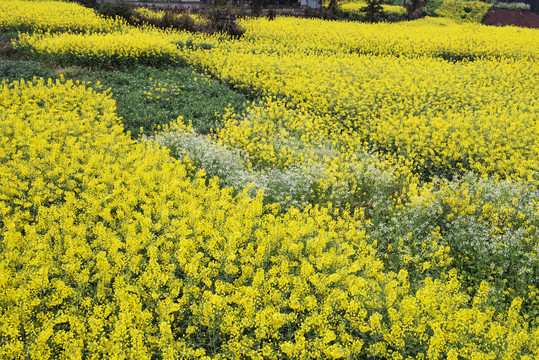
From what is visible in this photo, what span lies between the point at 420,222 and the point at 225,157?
3167mm

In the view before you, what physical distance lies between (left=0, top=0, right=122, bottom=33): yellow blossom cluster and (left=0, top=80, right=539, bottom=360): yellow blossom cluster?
42.5 feet

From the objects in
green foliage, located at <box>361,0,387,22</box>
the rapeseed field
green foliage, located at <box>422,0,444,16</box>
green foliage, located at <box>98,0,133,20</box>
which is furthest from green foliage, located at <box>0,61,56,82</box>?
green foliage, located at <box>422,0,444,16</box>

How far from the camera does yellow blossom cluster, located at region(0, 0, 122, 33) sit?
1454 centimetres

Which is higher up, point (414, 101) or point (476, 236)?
point (414, 101)

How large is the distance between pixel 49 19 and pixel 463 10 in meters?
35.9

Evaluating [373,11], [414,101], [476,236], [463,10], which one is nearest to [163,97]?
[414,101]

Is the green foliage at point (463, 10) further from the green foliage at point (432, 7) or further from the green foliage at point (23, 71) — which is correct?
the green foliage at point (23, 71)

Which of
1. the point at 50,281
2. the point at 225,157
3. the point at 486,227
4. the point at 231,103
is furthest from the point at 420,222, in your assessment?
the point at 231,103

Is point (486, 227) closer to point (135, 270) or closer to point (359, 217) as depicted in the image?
point (359, 217)

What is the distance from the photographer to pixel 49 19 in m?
15.3

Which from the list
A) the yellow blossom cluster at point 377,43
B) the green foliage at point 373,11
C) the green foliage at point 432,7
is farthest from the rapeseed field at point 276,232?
the green foliage at point 432,7

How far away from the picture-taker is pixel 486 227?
5.00 metres

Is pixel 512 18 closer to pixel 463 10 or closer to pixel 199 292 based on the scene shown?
pixel 463 10

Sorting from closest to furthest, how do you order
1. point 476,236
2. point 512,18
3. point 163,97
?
point 476,236 < point 163,97 < point 512,18
